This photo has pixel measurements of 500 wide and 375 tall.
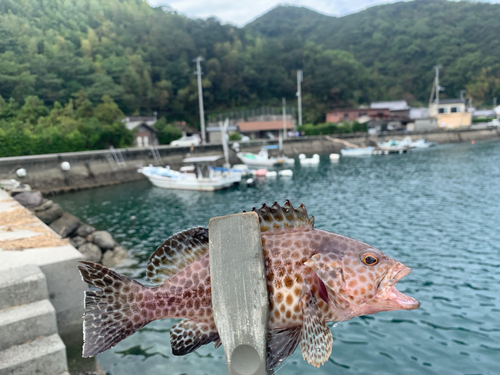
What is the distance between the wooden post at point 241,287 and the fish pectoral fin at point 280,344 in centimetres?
4

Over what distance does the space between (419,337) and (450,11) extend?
458ft

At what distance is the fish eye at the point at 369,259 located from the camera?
1.72m

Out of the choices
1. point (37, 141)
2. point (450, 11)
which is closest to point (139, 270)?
point (37, 141)

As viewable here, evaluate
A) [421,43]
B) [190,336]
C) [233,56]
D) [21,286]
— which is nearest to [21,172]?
[21,286]

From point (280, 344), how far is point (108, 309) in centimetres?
83

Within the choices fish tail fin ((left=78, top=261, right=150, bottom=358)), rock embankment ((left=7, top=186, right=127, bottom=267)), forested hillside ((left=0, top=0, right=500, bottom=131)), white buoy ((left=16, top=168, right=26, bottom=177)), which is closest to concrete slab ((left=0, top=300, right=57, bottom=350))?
fish tail fin ((left=78, top=261, right=150, bottom=358))

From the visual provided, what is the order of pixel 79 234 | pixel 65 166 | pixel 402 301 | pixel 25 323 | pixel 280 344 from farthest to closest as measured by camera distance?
1. pixel 65 166
2. pixel 79 234
3. pixel 25 323
4. pixel 280 344
5. pixel 402 301

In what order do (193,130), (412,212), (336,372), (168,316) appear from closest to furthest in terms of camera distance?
1. (168,316)
2. (336,372)
3. (412,212)
4. (193,130)

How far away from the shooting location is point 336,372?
692 cm

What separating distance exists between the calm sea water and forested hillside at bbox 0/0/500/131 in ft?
38.4

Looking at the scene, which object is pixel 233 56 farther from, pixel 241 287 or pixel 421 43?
pixel 241 287

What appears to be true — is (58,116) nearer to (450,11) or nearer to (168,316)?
(168,316)

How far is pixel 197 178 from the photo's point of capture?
2912cm

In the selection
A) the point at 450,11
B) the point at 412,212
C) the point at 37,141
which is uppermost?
the point at 450,11
